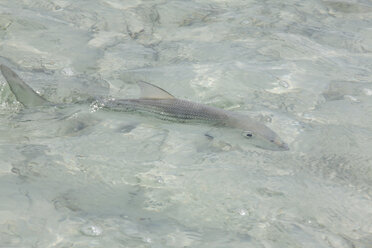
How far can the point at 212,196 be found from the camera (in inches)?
155

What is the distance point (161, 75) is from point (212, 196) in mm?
2755

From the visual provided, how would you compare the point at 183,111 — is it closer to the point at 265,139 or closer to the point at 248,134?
the point at 248,134

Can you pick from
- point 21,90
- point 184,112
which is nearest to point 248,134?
point 184,112

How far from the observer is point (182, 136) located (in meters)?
4.94

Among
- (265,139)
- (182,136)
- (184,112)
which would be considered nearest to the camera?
(265,139)

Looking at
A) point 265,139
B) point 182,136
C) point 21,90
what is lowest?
point 182,136

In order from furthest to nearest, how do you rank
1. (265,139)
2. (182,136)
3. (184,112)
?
1. (182,136)
2. (184,112)
3. (265,139)

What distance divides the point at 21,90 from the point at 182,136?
1.75 metres

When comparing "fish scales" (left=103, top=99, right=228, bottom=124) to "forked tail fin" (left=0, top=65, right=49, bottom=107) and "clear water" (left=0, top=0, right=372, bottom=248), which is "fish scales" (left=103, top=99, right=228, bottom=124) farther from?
"forked tail fin" (left=0, top=65, right=49, bottom=107)

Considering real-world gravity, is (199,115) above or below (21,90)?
below

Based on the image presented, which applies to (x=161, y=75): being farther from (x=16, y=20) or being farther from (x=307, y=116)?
(x=16, y=20)

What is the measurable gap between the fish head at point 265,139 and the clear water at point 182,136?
11cm

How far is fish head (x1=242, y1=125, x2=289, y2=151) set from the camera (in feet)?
15.0

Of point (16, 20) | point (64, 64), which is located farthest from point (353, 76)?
point (16, 20)
